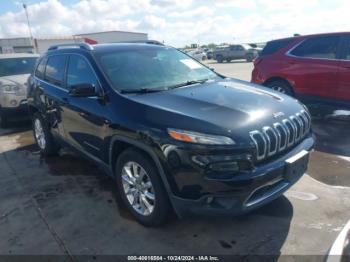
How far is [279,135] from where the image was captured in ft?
9.36

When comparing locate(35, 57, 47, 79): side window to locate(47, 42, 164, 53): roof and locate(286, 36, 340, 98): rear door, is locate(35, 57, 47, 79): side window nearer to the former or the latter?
locate(47, 42, 164, 53): roof

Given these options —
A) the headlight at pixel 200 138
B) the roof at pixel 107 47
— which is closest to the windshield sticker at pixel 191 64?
the roof at pixel 107 47

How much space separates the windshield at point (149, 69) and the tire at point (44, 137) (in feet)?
6.68

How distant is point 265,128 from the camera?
2785 millimetres

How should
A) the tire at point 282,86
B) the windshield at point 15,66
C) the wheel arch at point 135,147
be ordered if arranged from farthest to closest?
the windshield at point 15,66, the tire at point 282,86, the wheel arch at point 135,147

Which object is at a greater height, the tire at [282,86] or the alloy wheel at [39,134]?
the tire at [282,86]

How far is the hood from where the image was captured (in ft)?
9.12

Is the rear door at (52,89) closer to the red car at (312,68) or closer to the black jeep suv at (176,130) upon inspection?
the black jeep suv at (176,130)

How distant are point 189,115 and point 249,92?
1054 mm

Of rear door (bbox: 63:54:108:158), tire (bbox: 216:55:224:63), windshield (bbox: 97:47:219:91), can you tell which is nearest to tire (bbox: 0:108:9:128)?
rear door (bbox: 63:54:108:158)

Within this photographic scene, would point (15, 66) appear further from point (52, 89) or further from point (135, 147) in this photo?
point (135, 147)

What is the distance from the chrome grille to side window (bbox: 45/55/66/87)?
9.65ft

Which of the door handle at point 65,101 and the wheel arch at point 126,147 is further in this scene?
the door handle at point 65,101

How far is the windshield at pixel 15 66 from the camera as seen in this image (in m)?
8.35
